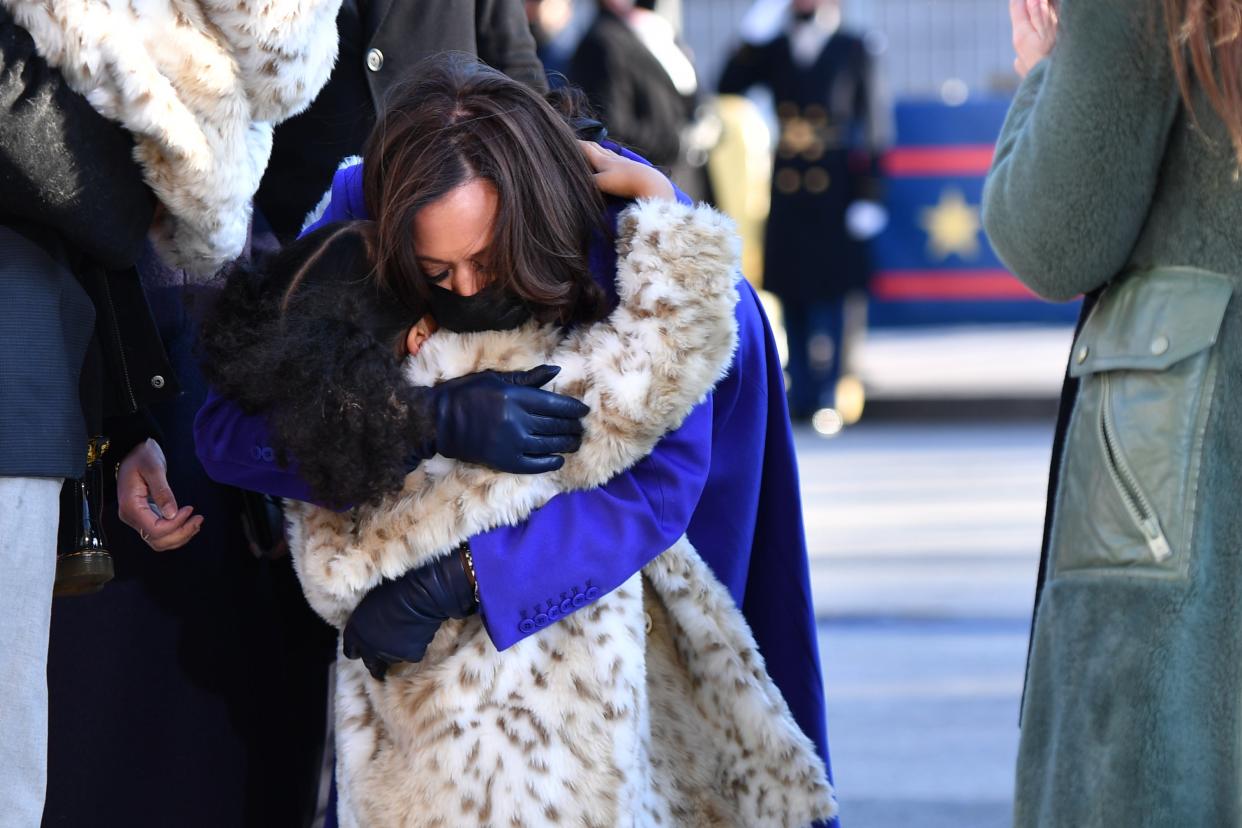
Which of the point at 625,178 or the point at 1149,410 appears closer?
the point at 1149,410

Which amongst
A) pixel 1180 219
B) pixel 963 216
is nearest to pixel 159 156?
pixel 1180 219

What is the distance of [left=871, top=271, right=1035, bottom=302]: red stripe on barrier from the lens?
8.45 m

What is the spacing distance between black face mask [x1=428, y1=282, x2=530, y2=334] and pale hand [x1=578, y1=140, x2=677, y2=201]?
206 mm

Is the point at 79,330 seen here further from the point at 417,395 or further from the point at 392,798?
the point at 392,798

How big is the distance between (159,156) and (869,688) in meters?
2.82

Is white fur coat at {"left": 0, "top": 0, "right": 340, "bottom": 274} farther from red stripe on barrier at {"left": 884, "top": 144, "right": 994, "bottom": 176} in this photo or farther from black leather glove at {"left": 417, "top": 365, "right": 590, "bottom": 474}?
red stripe on barrier at {"left": 884, "top": 144, "right": 994, "bottom": 176}

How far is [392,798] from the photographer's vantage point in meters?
2.12

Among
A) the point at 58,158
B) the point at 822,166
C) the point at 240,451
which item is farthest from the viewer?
the point at 822,166

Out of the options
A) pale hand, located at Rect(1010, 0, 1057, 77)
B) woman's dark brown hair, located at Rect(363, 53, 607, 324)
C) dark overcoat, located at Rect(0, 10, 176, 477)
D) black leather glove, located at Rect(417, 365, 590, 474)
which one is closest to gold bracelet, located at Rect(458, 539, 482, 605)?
black leather glove, located at Rect(417, 365, 590, 474)

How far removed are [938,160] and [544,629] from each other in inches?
269

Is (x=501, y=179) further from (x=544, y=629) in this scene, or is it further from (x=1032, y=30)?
(x=1032, y=30)

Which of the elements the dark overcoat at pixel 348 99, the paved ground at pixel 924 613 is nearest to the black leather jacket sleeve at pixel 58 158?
the dark overcoat at pixel 348 99

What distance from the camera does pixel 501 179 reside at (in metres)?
2.12

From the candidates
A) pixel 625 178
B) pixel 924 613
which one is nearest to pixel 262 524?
pixel 625 178
